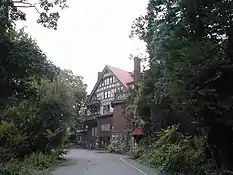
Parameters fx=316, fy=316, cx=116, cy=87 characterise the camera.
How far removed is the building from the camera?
5309 cm

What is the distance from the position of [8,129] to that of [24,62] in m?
8.32

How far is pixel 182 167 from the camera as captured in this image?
16922 millimetres

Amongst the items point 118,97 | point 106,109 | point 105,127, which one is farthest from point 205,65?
point 106,109

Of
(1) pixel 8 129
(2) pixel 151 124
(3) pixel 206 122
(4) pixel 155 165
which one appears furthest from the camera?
(2) pixel 151 124

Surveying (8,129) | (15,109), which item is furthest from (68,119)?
(8,129)

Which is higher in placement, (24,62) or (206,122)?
(24,62)

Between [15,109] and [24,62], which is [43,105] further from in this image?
[24,62]

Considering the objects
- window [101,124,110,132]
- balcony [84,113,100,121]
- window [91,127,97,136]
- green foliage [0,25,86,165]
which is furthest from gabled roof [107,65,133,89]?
green foliage [0,25,86,165]

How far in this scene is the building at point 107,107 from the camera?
174 feet

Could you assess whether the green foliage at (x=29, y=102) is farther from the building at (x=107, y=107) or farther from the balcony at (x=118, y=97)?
the balcony at (x=118, y=97)

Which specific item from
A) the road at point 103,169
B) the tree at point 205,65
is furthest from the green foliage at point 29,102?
the tree at point 205,65

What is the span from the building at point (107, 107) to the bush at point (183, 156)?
2785 centimetres

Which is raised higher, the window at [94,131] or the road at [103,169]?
the window at [94,131]

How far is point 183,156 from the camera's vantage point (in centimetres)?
1734
